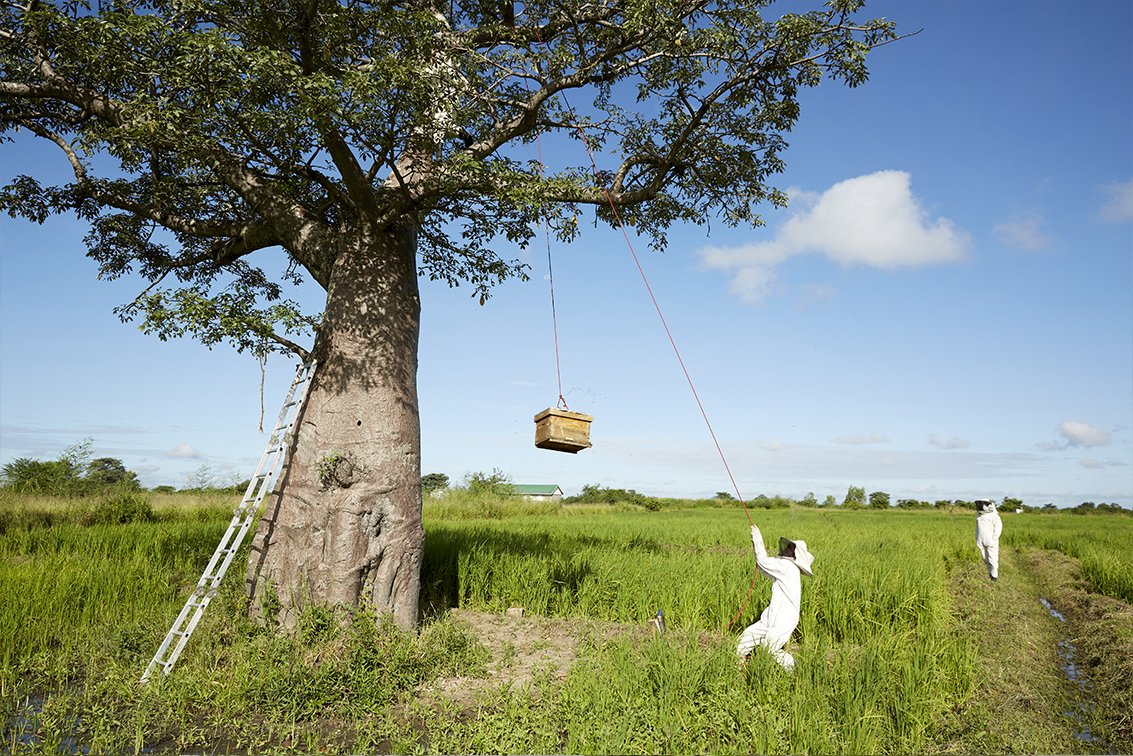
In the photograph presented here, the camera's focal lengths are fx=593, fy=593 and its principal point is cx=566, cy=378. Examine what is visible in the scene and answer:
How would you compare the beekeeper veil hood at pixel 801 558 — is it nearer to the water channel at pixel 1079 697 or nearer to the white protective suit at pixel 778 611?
the white protective suit at pixel 778 611

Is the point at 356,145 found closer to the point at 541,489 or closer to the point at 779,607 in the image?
the point at 779,607

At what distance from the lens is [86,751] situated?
3959 mm

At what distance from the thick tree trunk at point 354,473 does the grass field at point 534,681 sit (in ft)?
1.21

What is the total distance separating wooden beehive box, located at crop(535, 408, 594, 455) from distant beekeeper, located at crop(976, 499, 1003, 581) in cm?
864

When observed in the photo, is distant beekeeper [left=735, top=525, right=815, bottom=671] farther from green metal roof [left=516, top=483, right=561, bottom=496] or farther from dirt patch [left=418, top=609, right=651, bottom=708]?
green metal roof [left=516, top=483, right=561, bottom=496]

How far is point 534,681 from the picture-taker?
4.98 metres

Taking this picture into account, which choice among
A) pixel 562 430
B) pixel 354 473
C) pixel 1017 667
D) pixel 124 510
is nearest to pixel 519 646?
pixel 562 430

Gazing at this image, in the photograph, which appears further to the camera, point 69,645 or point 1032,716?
point 69,645

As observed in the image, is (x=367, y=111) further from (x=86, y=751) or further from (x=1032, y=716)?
(x=1032, y=716)

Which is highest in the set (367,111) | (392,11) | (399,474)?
(392,11)


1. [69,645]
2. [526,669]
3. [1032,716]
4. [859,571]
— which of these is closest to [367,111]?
[526,669]

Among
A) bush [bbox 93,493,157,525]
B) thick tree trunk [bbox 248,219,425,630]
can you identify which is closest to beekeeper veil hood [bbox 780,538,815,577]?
thick tree trunk [bbox 248,219,425,630]

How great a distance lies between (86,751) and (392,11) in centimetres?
659

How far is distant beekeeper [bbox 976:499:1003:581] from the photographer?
10805mm
